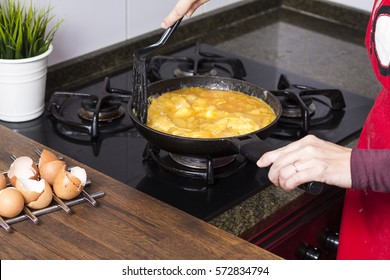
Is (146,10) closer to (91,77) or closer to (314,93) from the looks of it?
(91,77)

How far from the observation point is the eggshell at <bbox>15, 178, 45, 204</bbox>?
50.6 inches

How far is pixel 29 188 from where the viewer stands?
130 centimetres

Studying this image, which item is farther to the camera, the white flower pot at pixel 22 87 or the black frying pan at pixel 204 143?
the white flower pot at pixel 22 87

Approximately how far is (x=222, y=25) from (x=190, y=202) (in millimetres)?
1100

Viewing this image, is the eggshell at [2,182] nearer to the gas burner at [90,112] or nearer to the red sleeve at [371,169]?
the gas burner at [90,112]

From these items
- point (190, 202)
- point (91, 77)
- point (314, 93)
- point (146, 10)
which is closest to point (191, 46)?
point (146, 10)

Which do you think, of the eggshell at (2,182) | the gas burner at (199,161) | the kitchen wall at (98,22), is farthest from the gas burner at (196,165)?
the kitchen wall at (98,22)

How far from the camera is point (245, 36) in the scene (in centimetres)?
239

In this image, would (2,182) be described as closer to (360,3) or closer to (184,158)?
(184,158)

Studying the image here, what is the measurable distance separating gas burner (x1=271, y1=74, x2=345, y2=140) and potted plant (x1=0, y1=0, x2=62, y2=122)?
1.91 feet

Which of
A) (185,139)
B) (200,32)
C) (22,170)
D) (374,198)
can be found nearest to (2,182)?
(22,170)

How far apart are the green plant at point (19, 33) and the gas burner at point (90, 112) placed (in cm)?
14

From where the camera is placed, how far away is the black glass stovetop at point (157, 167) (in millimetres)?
1469

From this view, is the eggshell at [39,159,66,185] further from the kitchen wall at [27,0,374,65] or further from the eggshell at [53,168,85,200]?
the kitchen wall at [27,0,374,65]
